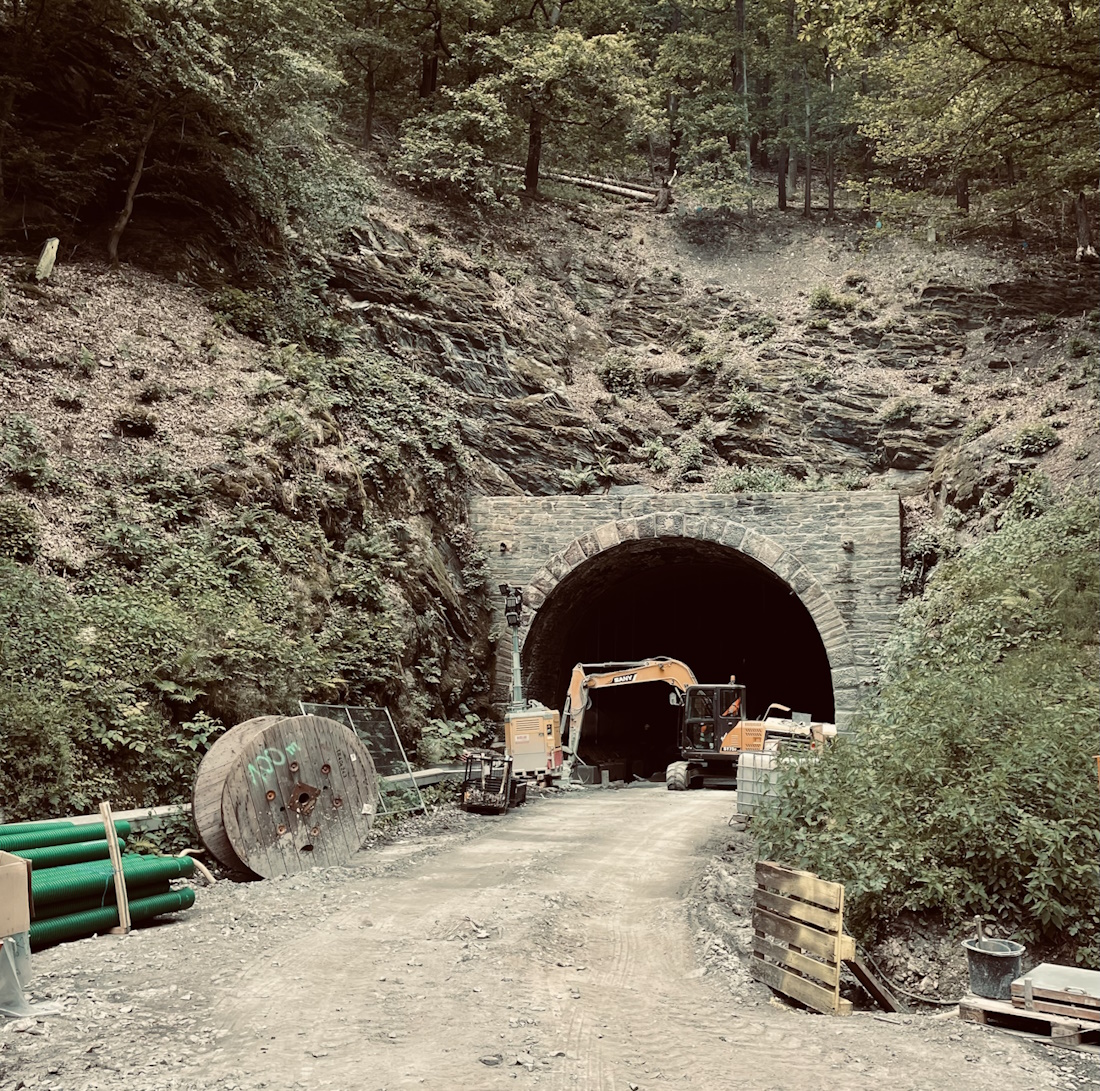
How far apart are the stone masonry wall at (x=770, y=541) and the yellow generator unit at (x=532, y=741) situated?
2561mm

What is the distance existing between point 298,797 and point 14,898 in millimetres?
3575

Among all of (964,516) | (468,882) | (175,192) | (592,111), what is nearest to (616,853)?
(468,882)

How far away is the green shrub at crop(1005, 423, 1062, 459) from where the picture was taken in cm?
1672

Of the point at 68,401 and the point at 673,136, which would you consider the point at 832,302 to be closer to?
the point at 673,136

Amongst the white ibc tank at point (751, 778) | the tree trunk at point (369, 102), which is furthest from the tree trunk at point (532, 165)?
the white ibc tank at point (751, 778)

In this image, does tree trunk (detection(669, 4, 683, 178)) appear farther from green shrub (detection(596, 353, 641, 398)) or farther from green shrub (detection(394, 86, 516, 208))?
green shrub (detection(596, 353, 641, 398))

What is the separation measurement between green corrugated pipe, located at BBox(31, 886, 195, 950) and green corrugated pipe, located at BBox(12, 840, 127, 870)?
0.35m

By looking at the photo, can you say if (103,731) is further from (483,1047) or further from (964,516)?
(964,516)

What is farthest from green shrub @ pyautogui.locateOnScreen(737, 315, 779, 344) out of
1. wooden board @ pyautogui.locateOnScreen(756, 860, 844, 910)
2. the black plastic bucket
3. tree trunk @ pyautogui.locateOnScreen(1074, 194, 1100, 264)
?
the black plastic bucket

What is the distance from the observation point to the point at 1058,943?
19.9 feet

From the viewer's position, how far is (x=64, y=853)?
6.25 m

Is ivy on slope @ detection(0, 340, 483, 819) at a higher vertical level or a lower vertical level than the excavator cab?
higher

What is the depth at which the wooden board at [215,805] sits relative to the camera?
24.8 ft

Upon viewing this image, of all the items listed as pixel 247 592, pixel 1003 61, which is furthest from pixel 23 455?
pixel 1003 61
